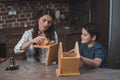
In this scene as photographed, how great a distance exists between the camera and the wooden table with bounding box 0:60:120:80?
2230 mm

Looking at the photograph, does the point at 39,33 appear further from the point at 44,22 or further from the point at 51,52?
the point at 51,52

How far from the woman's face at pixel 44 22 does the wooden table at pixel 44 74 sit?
48 cm

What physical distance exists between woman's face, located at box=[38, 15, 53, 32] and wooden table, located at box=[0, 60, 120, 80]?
0.48 m

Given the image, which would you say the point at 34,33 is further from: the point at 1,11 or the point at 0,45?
the point at 1,11

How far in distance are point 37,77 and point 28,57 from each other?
712mm

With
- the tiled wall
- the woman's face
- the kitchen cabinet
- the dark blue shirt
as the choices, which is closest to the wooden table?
the dark blue shirt

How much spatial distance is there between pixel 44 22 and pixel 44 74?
0.72m

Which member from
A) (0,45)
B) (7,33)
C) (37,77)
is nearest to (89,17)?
(7,33)

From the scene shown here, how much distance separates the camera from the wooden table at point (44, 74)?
2230 millimetres

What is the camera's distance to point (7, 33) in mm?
4277

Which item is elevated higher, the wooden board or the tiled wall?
the tiled wall

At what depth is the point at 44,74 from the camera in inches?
91.7

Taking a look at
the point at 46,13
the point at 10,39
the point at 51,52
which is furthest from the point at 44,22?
the point at 10,39

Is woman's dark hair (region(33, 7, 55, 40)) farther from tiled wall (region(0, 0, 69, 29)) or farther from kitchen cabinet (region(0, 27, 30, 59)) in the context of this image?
tiled wall (region(0, 0, 69, 29))
